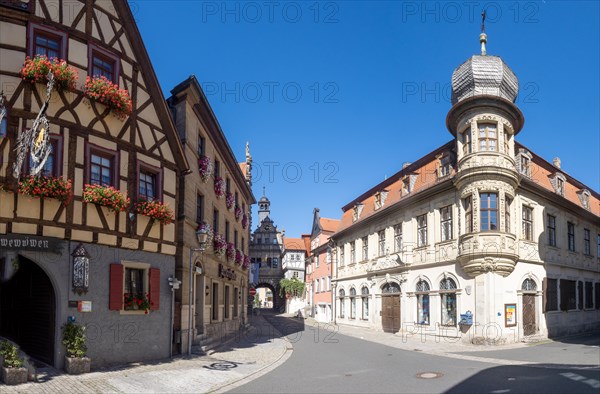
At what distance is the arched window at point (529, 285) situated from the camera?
25.6m

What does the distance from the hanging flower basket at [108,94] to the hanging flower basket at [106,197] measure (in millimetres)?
2380

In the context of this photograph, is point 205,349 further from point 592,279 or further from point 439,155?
point 592,279

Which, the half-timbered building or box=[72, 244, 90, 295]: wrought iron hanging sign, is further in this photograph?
box=[72, 244, 90, 295]: wrought iron hanging sign

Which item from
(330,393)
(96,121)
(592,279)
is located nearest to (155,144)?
(96,121)

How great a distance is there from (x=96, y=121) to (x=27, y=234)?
380cm

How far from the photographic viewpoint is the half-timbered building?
13.1 m

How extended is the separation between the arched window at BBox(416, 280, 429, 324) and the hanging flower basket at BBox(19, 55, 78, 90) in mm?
21433

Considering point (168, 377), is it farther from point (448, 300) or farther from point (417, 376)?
point (448, 300)

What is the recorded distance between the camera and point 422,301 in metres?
29.5

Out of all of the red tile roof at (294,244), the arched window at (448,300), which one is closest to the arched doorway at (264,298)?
the red tile roof at (294,244)

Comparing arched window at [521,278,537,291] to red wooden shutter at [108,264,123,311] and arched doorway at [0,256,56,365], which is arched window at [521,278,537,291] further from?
arched doorway at [0,256,56,365]

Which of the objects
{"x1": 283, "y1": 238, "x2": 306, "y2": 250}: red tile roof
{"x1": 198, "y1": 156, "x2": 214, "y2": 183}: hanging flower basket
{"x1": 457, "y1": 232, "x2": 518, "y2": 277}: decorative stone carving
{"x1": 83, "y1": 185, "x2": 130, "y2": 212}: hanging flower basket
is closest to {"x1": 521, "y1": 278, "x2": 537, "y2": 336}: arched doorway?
{"x1": 457, "y1": 232, "x2": 518, "y2": 277}: decorative stone carving

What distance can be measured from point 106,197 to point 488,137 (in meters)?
18.0

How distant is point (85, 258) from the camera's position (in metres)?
14.0
